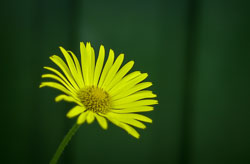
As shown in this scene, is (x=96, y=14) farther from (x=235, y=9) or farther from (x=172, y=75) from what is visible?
(x=235, y=9)

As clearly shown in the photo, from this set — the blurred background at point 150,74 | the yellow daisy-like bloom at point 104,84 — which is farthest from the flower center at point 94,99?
the blurred background at point 150,74

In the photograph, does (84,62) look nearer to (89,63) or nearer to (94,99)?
(89,63)

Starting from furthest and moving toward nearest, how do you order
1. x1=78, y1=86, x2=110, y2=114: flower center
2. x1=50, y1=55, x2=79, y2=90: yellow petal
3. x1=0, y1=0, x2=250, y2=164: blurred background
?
1. x1=0, y1=0, x2=250, y2=164: blurred background
2. x1=78, y1=86, x2=110, y2=114: flower center
3. x1=50, y1=55, x2=79, y2=90: yellow petal

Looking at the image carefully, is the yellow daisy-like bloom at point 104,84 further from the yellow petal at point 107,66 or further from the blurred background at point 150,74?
the blurred background at point 150,74

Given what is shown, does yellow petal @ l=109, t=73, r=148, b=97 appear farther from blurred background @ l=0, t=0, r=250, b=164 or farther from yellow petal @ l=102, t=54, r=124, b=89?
blurred background @ l=0, t=0, r=250, b=164

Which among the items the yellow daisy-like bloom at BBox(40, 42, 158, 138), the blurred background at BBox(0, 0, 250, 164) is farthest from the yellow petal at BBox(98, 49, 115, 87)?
the blurred background at BBox(0, 0, 250, 164)

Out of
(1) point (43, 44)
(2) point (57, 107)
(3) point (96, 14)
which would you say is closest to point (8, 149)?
(2) point (57, 107)
